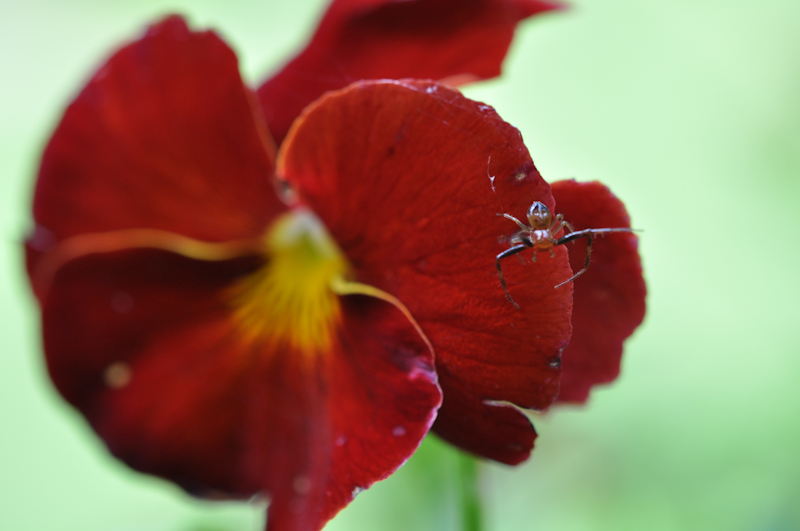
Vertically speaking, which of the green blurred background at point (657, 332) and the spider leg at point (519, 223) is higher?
the spider leg at point (519, 223)

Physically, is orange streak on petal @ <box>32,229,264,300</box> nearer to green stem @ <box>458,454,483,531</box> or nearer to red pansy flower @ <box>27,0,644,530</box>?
red pansy flower @ <box>27,0,644,530</box>

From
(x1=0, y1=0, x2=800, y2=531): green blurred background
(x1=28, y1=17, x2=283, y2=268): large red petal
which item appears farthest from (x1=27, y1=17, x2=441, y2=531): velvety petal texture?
(x1=0, y1=0, x2=800, y2=531): green blurred background

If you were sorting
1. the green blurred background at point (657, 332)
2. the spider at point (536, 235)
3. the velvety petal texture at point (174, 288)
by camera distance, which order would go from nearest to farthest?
the spider at point (536, 235) < the velvety petal texture at point (174, 288) < the green blurred background at point (657, 332)

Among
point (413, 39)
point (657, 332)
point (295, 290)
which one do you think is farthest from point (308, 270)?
point (657, 332)

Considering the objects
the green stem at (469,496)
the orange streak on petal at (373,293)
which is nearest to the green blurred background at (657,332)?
the green stem at (469,496)

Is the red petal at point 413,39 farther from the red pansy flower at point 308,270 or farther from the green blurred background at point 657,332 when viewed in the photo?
the green blurred background at point 657,332

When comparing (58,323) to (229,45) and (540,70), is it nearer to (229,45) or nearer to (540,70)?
(229,45)

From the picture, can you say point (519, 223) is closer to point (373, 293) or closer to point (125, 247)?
point (373, 293)
